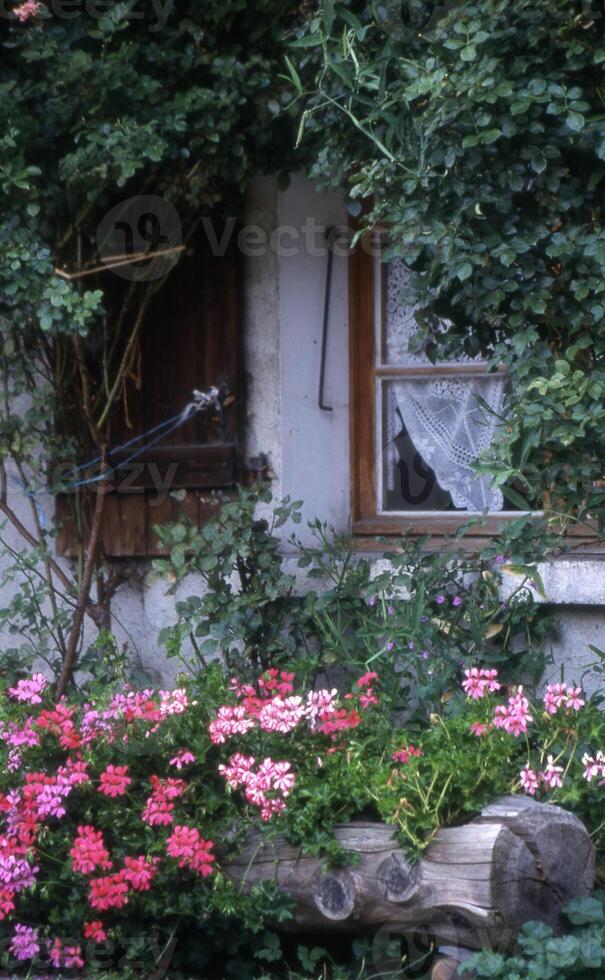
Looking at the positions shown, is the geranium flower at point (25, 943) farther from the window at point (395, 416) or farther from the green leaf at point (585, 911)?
the window at point (395, 416)

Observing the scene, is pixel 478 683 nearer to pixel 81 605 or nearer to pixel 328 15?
pixel 81 605

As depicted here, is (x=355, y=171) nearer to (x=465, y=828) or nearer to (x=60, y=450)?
(x=60, y=450)

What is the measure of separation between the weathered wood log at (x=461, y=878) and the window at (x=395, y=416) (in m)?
1.61

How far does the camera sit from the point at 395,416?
15.3 ft

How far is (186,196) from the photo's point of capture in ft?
14.3

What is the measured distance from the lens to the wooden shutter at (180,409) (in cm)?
458

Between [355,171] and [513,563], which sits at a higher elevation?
[355,171]

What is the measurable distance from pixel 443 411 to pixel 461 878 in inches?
79.2

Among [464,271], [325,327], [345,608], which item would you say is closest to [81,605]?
[345,608]

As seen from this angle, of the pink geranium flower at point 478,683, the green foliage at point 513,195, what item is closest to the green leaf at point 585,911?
the pink geranium flower at point 478,683

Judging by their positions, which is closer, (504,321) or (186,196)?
(504,321)

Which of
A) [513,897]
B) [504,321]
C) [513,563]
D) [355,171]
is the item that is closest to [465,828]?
[513,897]

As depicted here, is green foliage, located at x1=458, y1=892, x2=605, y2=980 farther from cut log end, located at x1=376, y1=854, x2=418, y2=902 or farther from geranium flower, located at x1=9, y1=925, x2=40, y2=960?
geranium flower, located at x1=9, y1=925, x2=40, y2=960

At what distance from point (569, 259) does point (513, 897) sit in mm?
1484
